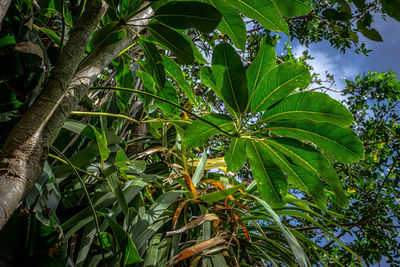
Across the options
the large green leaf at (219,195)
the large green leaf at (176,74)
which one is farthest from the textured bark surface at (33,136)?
the large green leaf at (219,195)

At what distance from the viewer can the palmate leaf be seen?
1.96ft

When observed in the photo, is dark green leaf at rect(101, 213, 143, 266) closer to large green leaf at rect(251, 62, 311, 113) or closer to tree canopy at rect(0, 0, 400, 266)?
tree canopy at rect(0, 0, 400, 266)

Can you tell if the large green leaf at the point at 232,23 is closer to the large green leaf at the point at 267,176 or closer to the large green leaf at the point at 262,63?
the large green leaf at the point at 262,63

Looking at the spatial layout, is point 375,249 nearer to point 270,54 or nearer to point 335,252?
point 335,252

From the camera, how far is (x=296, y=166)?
0.62 metres

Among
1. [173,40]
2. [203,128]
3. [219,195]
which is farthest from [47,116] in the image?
[219,195]

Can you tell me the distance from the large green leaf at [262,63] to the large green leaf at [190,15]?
0.22 metres

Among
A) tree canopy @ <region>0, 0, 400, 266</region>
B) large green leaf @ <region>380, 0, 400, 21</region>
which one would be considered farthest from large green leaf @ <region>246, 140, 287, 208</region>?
large green leaf @ <region>380, 0, 400, 21</region>

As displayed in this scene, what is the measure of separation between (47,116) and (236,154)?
491 mm

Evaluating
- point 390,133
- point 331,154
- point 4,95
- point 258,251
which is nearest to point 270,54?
point 331,154

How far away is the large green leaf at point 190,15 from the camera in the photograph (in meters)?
0.41

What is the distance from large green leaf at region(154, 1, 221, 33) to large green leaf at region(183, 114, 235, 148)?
229mm

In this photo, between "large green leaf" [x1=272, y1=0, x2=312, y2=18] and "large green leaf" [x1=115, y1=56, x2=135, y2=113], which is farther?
"large green leaf" [x1=115, y1=56, x2=135, y2=113]

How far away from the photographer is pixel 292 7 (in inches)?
21.0
